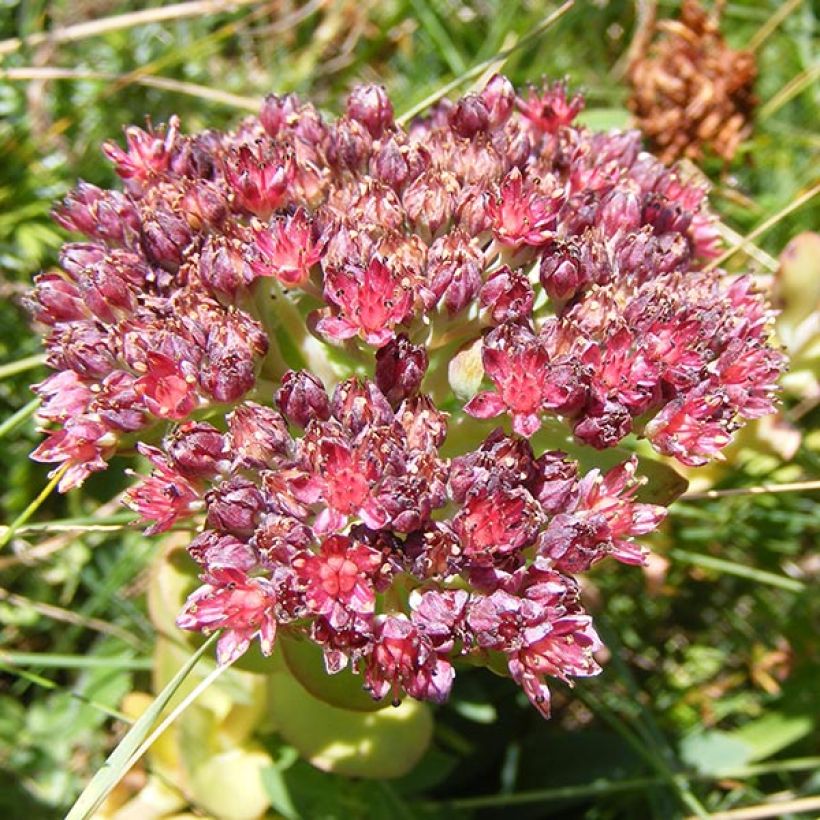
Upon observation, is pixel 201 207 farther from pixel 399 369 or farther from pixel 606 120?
pixel 606 120

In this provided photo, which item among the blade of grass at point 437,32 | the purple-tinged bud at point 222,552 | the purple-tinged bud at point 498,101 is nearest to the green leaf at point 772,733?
the purple-tinged bud at point 222,552

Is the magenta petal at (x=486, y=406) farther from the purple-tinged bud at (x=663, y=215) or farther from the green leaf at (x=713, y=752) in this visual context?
the green leaf at (x=713, y=752)

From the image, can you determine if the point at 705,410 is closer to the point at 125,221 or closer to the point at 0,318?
the point at 125,221

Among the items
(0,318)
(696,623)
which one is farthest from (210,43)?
(696,623)

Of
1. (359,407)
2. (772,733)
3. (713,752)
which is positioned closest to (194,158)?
(359,407)

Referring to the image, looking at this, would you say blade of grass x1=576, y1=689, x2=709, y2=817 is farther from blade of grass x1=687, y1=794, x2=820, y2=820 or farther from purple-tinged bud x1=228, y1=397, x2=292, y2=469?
purple-tinged bud x1=228, y1=397, x2=292, y2=469

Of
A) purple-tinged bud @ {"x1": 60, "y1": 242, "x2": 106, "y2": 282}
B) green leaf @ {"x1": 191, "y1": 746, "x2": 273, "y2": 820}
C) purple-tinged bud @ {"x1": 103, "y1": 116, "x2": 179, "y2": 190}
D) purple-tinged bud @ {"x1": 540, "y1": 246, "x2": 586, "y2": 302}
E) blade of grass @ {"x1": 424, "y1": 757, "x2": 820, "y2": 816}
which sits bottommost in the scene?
blade of grass @ {"x1": 424, "y1": 757, "x2": 820, "y2": 816}

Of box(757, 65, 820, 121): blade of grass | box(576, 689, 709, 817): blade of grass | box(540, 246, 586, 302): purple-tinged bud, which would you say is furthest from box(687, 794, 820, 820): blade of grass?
box(757, 65, 820, 121): blade of grass

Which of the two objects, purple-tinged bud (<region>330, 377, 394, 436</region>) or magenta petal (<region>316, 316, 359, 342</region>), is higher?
magenta petal (<region>316, 316, 359, 342</region>)
